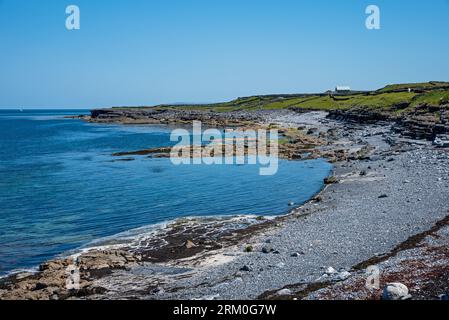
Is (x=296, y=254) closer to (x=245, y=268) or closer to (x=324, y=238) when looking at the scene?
(x=245, y=268)

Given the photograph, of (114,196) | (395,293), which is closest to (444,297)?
(395,293)

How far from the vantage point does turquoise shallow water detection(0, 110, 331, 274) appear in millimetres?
26641

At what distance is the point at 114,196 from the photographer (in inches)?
1475

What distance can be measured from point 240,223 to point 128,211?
30.4 ft

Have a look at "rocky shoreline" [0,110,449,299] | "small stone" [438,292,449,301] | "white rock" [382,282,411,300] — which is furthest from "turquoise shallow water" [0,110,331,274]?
"small stone" [438,292,449,301]

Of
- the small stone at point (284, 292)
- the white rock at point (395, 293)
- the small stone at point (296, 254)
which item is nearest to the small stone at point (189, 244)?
the small stone at point (296, 254)

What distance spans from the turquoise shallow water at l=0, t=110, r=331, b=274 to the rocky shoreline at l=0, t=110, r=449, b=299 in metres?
3.27

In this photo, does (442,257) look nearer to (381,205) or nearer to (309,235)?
(309,235)

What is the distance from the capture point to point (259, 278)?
17.6 meters

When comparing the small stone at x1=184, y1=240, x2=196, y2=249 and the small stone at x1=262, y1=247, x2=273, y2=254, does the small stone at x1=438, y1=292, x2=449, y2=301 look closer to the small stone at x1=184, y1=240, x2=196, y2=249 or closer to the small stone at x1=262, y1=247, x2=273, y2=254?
the small stone at x1=262, y1=247, x2=273, y2=254

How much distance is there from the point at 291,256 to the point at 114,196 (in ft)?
70.8

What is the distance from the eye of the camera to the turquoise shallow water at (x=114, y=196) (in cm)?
2664

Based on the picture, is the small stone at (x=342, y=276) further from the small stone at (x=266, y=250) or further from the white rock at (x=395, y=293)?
the small stone at (x=266, y=250)
